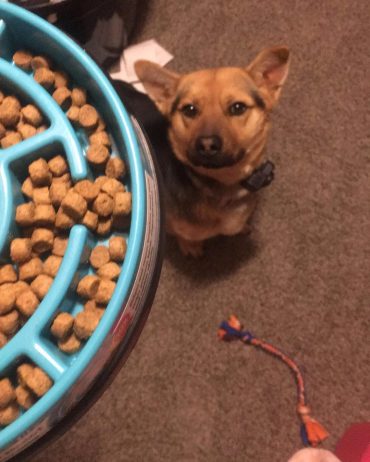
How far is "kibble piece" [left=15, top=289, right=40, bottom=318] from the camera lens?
85 cm

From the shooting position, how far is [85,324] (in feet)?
2.66

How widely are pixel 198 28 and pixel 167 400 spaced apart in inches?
52.6

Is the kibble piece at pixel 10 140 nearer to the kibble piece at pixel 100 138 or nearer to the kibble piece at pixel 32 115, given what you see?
the kibble piece at pixel 32 115

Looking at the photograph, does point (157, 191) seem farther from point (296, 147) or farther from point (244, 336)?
point (296, 147)

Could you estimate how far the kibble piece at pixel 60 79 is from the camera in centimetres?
100

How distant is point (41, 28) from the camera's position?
3.01 ft

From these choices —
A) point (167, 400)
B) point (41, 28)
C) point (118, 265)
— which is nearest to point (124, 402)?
point (167, 400)

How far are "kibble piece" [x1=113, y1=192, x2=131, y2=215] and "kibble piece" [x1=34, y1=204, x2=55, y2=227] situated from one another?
126 mm

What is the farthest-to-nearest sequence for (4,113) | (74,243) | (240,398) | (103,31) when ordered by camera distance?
(103,31) < (240,398) < (4,113) < (74,243)

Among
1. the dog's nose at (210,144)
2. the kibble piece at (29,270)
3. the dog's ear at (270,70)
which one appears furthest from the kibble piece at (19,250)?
the dog's ear at (270,70)

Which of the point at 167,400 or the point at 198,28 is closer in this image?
the point at 167,400

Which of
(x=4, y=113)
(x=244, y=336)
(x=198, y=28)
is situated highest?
(x=4, y=113)

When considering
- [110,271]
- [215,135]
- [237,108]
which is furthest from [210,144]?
[110,271]

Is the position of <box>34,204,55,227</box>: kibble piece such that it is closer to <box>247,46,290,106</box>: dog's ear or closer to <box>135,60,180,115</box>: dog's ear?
<box>135,60,180,115</box>: dog's ear
